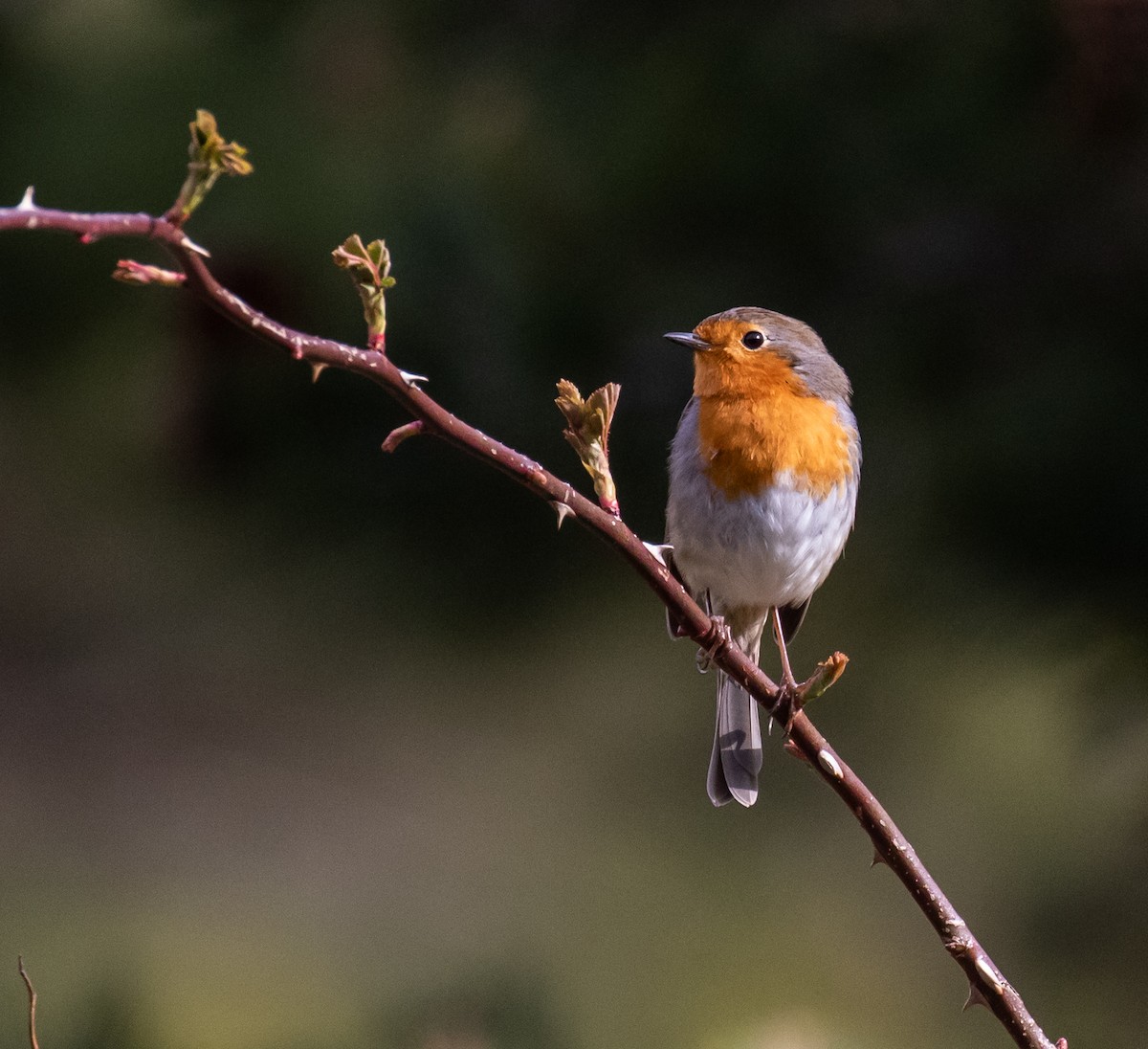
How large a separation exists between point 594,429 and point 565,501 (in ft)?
0.41

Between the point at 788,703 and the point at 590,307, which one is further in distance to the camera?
the point at 590,307

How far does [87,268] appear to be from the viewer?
205 cm

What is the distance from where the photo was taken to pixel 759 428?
67.0 inches

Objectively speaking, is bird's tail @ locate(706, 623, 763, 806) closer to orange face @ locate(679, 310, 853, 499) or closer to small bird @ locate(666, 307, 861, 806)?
small bird @ locate(666, 307, 861, 806)

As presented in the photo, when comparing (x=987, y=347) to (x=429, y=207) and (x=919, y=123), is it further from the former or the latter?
(x=429, y=207)

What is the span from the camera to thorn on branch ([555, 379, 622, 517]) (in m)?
0.86

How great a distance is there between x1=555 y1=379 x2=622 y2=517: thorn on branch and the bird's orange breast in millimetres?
810

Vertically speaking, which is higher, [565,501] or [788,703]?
[565,501]

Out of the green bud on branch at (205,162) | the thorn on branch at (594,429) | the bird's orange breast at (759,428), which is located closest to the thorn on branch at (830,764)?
the thorn on branch at (594,429)

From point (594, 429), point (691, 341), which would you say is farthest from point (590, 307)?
point (594, 429)

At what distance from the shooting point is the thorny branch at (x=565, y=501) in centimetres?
58

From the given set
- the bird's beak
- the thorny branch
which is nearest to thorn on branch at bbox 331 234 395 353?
the thorny branch

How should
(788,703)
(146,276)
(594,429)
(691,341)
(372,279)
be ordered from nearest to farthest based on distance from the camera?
(146,276)
(372,279)
(594,429)
(788,703)
(691,341)

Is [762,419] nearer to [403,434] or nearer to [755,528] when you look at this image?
[755,528]
